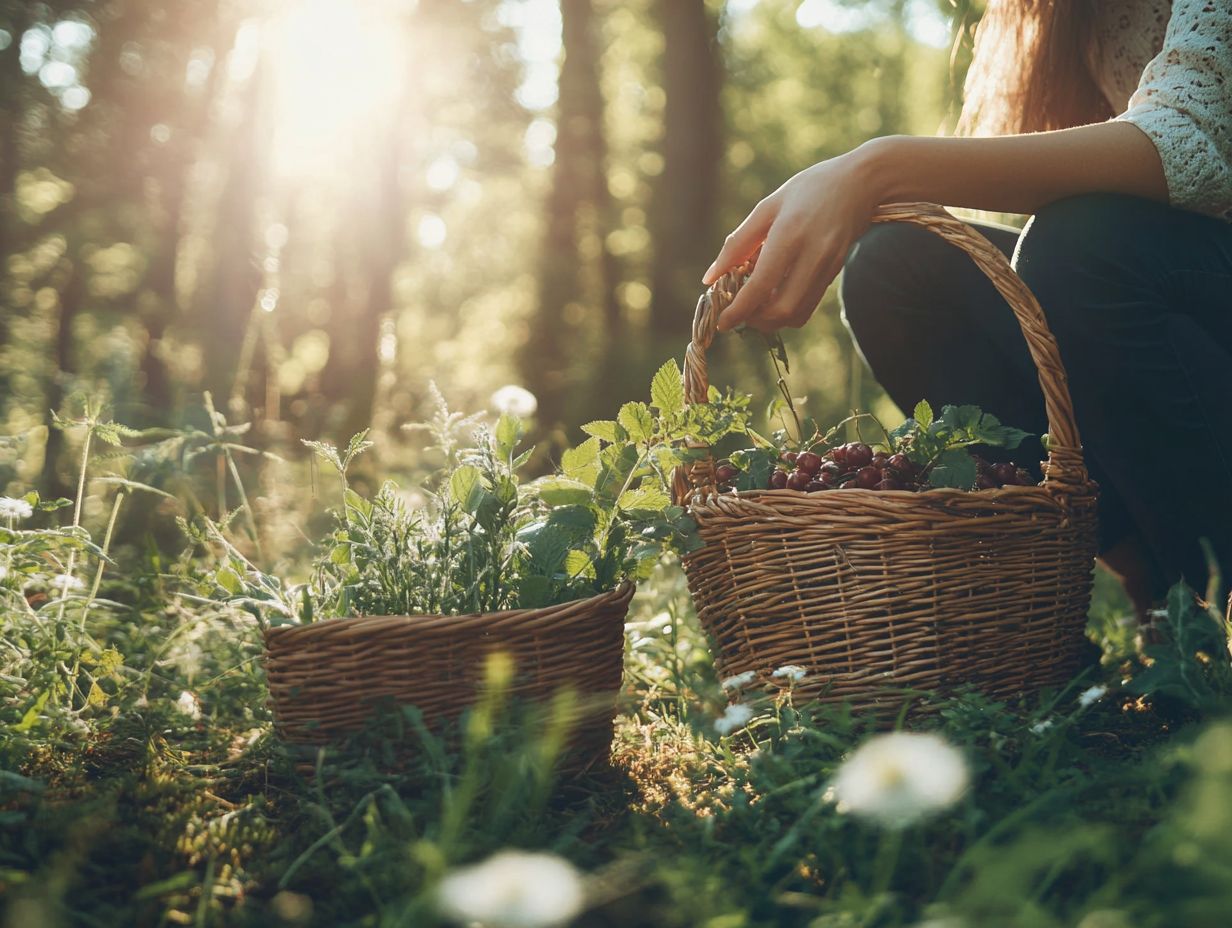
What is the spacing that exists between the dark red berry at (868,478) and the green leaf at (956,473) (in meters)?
0.08

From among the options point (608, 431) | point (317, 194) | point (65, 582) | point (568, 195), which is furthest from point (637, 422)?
point (317, 194)

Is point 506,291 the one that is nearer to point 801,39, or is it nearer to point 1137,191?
point 801,39

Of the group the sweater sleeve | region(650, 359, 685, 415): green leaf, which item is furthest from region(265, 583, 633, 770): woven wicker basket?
the sweater sleeve

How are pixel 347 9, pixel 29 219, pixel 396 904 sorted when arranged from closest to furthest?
pixel 396 904, pixel 29 219, pixel 347 9

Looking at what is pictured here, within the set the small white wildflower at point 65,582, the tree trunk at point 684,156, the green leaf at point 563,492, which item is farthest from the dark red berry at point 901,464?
the tree trunk at point 684,156

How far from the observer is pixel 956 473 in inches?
55.4

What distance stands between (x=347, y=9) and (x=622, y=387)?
5.01m

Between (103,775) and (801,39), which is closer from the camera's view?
(103,775)

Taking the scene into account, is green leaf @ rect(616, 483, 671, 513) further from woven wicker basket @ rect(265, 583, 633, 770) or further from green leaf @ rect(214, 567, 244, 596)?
green leaf @ rect(214, 567, 244, 596)

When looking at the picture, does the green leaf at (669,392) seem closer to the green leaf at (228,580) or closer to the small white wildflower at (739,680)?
the small white wildflower at (739,680)

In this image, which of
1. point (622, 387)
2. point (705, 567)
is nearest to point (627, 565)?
point (705, 567)

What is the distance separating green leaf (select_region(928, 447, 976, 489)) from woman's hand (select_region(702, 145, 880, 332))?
1.03 ft

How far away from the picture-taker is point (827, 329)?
11586mm

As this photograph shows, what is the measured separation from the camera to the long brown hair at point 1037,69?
6.62 feet
